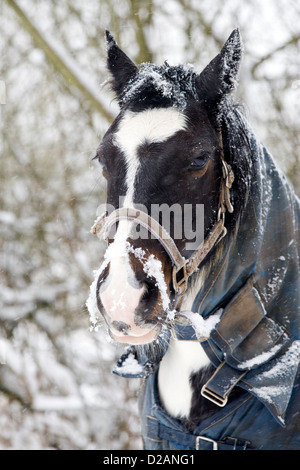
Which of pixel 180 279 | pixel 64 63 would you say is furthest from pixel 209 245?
pixel 64 63

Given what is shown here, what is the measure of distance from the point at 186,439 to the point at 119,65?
1407 mm

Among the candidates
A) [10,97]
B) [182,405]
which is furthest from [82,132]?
[182,405]

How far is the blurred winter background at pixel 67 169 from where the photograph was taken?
136 inches

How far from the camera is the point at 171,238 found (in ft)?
4.30

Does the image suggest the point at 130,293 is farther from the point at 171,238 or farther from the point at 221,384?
the point at 221,384

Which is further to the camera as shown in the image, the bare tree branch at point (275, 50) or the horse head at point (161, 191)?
the bare tree branch at point (275, 50)

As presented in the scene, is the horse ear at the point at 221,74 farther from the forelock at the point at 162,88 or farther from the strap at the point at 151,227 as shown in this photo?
the strap at the point at 151,227

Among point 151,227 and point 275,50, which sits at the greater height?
point 275,50

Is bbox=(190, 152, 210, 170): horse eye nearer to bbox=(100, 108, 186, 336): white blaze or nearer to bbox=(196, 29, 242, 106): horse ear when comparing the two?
bbox=(100, 108, 186, 336): white blaze

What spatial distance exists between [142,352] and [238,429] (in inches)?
18.4

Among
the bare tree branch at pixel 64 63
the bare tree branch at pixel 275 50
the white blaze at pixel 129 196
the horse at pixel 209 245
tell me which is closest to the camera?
the white blaze at pixel 129 196

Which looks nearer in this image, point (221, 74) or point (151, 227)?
point (151, 227)

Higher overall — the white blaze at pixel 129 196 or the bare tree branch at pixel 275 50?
the bare tree branch at pixel 275 50

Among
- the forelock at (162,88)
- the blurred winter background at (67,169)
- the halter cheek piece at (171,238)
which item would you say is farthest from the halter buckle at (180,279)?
the blurred winter background at (67,169)
